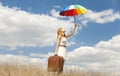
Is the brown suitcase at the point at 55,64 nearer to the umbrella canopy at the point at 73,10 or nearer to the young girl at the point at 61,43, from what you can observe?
the young girl at the point at 61,43

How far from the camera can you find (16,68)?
16.7m

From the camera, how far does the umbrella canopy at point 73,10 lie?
17.5 m

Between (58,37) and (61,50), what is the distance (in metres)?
0.66

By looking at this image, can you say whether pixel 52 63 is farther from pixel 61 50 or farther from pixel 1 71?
pixel 1 71

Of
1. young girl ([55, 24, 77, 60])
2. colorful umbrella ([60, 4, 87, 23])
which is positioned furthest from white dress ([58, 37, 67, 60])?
colorful umbrella ([60, 4, 87, 23])

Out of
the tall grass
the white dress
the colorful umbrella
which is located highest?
the colorful umbrella

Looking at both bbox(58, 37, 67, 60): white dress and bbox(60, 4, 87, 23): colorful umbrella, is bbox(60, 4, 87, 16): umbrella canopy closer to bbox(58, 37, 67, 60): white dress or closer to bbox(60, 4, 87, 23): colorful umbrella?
bbox(60, 4, 87, 23): colorful umbrella

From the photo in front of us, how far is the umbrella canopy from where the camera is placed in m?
17.5

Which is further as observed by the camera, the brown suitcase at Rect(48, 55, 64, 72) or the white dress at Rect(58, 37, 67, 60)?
the white dress at Rect(58, 37, 67, 60)

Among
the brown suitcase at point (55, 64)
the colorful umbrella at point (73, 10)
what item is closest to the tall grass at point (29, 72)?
the brown suitcase at point (55, 64)

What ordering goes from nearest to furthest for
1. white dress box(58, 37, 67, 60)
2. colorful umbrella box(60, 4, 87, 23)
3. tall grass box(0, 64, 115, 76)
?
tall grass box(0, 64, 115, 76)
white dress box(58, 37, 67, 60)
colorful umbrella box(60, 4, 87, 23)

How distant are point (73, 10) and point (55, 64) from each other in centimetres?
300

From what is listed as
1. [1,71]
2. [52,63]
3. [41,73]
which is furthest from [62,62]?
[1,71]

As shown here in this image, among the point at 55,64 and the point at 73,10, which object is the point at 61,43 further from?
the point at 73,10
